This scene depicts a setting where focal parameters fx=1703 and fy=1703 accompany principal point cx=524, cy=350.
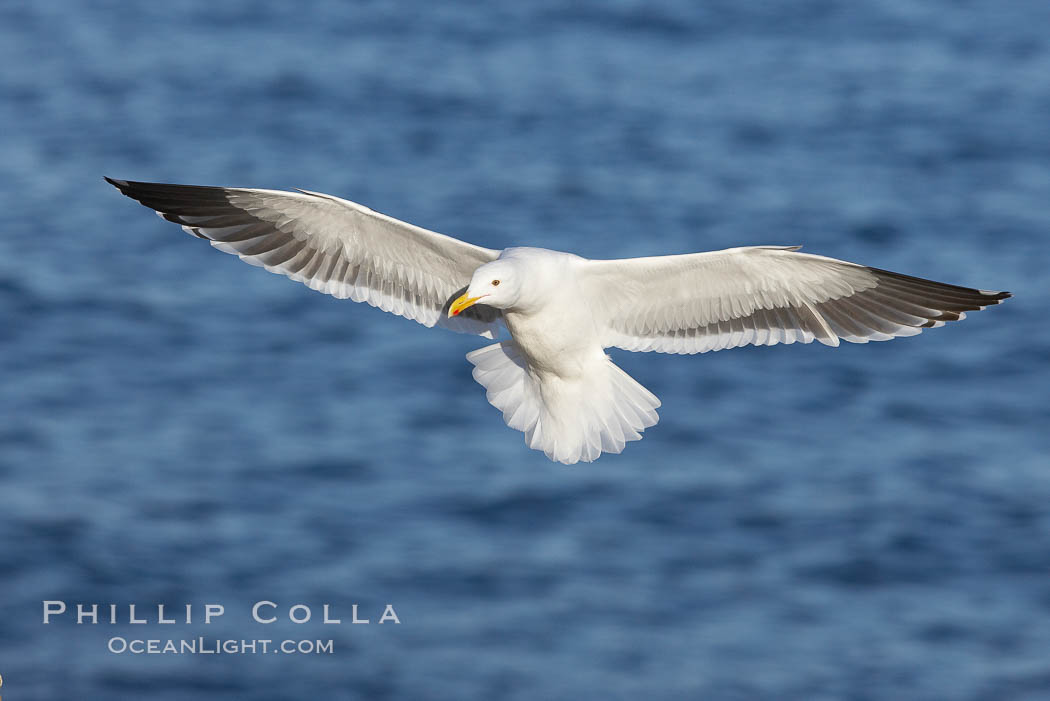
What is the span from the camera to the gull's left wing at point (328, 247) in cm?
994

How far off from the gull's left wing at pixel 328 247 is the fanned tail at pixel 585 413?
509 millimetres

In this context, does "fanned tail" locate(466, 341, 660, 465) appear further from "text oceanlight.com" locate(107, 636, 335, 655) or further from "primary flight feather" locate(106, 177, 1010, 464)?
"text oceanlight.com" locate(107, 636, 335, 655)

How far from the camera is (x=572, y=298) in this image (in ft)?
31.1

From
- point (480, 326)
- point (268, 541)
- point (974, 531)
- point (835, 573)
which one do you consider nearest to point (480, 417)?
point (268, 541)

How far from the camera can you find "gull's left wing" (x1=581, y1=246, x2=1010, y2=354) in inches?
374

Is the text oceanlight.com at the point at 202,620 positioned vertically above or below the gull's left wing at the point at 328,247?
above

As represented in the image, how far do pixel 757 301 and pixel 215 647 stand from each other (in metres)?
9.88

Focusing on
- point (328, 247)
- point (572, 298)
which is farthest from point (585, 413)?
point (328, 247)

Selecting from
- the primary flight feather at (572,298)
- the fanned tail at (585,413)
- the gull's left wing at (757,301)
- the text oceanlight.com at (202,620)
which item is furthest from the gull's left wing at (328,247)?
the text oceanlight.com at (202,620)

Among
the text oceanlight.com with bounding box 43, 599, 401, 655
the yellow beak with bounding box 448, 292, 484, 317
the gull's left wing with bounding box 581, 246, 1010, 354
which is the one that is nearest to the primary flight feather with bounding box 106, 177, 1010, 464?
the gull's left wing with bounding box 581, 246, 1010, 354

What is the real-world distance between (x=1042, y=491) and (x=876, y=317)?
31.5ft

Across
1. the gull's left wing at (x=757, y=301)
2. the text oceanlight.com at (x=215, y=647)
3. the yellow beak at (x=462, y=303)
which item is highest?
the text oceanlight.com at (x=215, y=647)

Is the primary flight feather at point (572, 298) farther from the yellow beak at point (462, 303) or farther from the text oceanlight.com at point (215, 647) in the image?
the text oceanlight.com at point (215, 647)

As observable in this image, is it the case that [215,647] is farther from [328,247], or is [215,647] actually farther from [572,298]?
[572,298]
